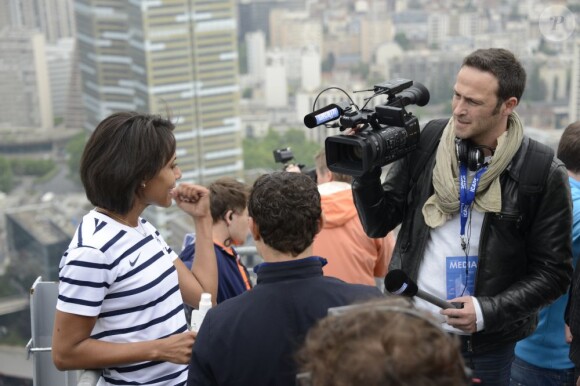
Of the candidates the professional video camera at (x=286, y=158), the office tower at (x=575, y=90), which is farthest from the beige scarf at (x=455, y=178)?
the office tower at (x=575, y=90)

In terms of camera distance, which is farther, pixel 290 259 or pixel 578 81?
pixel 578 81

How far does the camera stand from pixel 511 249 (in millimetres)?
1555

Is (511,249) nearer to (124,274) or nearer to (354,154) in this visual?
(354,154)

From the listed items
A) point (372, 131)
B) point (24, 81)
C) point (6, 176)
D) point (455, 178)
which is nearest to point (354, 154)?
point (372, 131)

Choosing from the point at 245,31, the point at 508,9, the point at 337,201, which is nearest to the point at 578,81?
the point at 508,9

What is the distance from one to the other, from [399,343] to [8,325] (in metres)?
20.3

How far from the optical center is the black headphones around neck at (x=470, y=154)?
5.16ft

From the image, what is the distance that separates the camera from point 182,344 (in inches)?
54.3

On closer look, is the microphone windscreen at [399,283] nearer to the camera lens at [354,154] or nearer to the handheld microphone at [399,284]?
the handheld microphone at [399,284]

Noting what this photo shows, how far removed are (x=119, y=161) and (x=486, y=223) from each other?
0.72m

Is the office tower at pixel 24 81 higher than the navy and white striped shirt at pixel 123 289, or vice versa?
the navy and white striped shirt at pixel 123 289

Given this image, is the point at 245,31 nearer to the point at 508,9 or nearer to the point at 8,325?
the point at 508,9

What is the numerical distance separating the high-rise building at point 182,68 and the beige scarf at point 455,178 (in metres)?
26.0

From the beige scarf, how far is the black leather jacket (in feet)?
0.08
